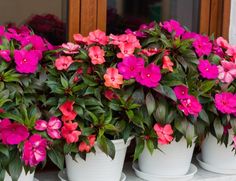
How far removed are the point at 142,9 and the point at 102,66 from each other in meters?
0.50

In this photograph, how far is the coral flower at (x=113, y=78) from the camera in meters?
1.65

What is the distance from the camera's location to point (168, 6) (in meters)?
2.18

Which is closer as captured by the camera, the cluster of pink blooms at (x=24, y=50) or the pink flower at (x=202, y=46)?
the cluster of pink blooms at (x=24, y=50)

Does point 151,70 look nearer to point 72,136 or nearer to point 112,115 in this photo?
point 112,115

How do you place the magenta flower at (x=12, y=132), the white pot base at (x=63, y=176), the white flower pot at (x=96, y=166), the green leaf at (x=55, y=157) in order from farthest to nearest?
the white pot base at (x=63, y=176)
the white flower pot at (x=96, y=166)
the green leaf at (x=55, y=157)
the magenta flower at (x=12, y=132)

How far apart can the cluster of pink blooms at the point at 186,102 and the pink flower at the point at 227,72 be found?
0.20 m

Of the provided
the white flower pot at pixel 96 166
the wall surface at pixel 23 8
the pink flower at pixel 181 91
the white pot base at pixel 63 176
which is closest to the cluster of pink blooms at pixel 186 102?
the pink flower at pixel 181 91

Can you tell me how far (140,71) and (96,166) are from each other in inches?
13.2

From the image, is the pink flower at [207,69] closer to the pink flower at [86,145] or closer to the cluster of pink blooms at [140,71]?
the cluster of pink blooms at [140,71]

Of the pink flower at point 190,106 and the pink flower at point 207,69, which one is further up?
the pink flower at point 207,69

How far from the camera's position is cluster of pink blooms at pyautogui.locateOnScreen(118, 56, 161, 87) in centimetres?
167

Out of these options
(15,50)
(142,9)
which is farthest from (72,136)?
(142,9)

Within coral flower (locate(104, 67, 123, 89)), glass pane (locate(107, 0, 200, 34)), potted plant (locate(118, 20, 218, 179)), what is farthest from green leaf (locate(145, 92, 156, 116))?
glass pane (locate(107, 0, 200, 34))

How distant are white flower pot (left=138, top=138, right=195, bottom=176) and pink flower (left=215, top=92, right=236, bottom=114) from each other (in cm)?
17
